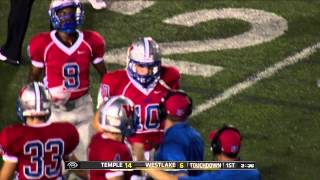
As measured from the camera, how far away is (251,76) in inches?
416

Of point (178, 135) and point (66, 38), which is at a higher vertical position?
point (66, 38)

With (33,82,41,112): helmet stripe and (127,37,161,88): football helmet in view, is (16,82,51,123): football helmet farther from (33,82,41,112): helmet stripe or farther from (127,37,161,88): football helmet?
(127,37,161,88): football helmet

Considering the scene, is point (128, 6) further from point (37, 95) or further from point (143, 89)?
point (37, 95)

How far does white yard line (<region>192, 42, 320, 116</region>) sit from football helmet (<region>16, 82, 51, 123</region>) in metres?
3.34

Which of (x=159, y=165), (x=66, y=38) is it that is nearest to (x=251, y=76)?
(x=66, y=38)

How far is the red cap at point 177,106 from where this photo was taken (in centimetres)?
688

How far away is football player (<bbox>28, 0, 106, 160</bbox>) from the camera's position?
773cm

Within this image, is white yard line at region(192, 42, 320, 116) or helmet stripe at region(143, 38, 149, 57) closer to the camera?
helmet stripe at region(143, 38, 149, 57)

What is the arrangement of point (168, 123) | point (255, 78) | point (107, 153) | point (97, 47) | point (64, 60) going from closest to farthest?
point (107, 153) < point (168, 123) < point (64, 60) < point (97, 47) < point (255, 78)

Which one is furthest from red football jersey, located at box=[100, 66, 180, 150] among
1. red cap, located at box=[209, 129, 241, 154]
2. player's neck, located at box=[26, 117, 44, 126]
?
player's neck, located at box=[26, 117, 44, 126]

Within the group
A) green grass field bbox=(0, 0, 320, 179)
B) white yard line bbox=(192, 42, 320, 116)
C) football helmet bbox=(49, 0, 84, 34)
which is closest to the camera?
football helmet bbox=(49, 0, 84, 34)

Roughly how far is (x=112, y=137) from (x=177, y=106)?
684 millimetres

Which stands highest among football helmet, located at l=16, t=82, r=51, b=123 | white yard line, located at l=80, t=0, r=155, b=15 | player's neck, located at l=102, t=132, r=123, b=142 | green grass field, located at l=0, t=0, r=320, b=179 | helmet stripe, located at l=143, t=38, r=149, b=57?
football helmet, located at l=16, t=82, r=51, b=123

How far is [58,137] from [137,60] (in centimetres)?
109
